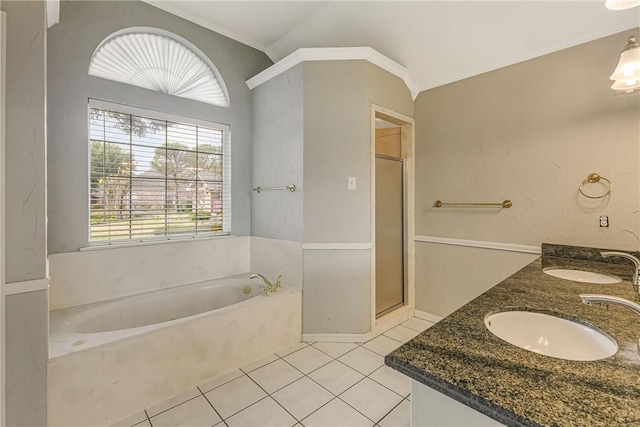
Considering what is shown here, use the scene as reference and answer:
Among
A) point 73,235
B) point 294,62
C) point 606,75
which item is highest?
point 294,62

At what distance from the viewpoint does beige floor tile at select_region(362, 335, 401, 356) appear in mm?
2339

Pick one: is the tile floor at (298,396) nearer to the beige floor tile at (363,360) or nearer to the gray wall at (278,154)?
the beige floor tile at (363,360)

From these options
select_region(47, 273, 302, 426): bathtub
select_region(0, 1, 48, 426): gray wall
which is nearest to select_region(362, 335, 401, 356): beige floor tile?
select_region(47, 273, 302, 426): bathtub

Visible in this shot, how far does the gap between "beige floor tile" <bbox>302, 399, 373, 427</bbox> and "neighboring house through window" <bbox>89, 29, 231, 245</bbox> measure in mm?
1892

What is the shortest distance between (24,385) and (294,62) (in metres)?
2.72

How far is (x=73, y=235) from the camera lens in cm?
209

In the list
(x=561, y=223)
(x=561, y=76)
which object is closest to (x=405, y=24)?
(x=561, y=76)

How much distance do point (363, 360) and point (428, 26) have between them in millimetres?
2767

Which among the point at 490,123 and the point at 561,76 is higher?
the point at 561,76

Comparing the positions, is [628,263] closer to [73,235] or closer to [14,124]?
[14,124]

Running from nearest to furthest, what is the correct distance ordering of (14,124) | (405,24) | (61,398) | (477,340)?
(477,340), (14,124), (61,398), (405,24)

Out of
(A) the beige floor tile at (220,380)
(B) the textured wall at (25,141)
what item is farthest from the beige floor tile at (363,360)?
(B) the textured wall at (25,141)

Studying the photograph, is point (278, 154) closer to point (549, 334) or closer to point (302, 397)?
point (302, 397)

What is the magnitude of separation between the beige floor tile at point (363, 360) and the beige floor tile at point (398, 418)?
38 cm
